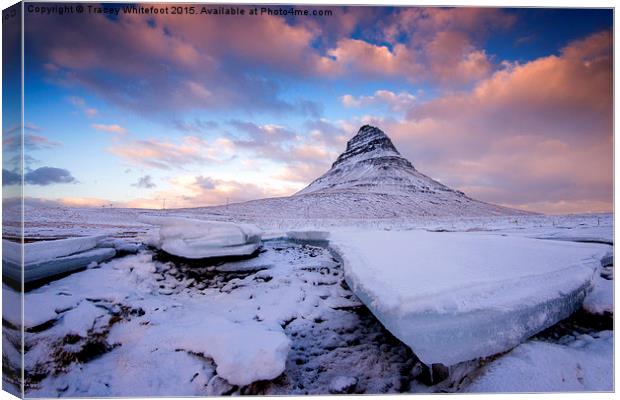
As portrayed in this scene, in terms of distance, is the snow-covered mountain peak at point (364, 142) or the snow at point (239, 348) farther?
the snow-covered mountain peak at point (364, 142)

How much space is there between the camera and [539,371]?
2.08 metres

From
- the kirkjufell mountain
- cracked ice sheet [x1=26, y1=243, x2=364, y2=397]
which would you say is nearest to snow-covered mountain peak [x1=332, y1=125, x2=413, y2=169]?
the kirkjufell mountain

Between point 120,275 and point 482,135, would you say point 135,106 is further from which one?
point 482,135

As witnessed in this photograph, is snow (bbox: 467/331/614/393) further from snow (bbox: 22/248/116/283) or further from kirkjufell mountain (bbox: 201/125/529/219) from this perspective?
snow (bbox: 22/248/116/283)

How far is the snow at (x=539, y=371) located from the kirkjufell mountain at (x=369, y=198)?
2.64 metres

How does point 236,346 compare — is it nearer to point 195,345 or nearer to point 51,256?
point 195,345

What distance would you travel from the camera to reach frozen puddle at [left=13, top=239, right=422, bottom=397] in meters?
2.22

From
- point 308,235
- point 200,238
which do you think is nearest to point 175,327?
point 200,238

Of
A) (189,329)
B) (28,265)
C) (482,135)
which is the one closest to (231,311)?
(189,329)

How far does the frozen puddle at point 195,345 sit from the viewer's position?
87.3 inches

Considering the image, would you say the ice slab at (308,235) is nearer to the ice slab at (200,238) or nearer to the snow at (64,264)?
the ice slab at (200,238)

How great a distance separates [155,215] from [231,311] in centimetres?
166

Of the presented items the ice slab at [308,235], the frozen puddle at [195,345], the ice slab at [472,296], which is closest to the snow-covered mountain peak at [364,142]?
the ice slab at [308,235]

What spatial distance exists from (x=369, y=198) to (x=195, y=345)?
19.1 m
